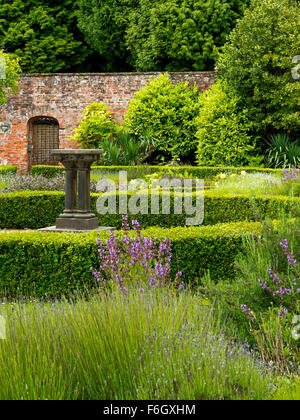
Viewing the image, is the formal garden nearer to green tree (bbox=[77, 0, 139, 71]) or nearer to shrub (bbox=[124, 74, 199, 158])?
shrub (bbox=[124, 74, 199, 158])

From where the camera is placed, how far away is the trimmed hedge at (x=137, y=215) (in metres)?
7.91

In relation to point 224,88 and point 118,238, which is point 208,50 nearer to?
point 224,88

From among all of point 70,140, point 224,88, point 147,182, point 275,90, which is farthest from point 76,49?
point 147,182

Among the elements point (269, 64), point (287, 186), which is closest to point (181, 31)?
point (269, 64)

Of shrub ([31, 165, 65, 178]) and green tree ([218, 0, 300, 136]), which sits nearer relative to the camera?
green tree ([218, 0, 300, 136])

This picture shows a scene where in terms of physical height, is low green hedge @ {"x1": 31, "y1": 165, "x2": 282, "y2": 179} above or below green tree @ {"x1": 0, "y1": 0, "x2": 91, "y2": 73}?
below

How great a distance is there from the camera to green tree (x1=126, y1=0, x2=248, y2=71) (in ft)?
61.1

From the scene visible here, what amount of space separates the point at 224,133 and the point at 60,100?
6.68 m

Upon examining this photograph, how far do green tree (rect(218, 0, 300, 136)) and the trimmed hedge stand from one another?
650 centimetres

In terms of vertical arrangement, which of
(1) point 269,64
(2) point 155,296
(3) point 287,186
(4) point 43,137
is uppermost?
(1) point 269,64

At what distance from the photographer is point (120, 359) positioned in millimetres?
2871

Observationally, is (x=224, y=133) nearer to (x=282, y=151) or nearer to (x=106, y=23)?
(x=282, y=151)

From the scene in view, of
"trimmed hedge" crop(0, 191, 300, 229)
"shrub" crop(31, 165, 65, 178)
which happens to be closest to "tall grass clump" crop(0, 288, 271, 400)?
"trimmed hedge" crop(0, 191, 300, 229)
